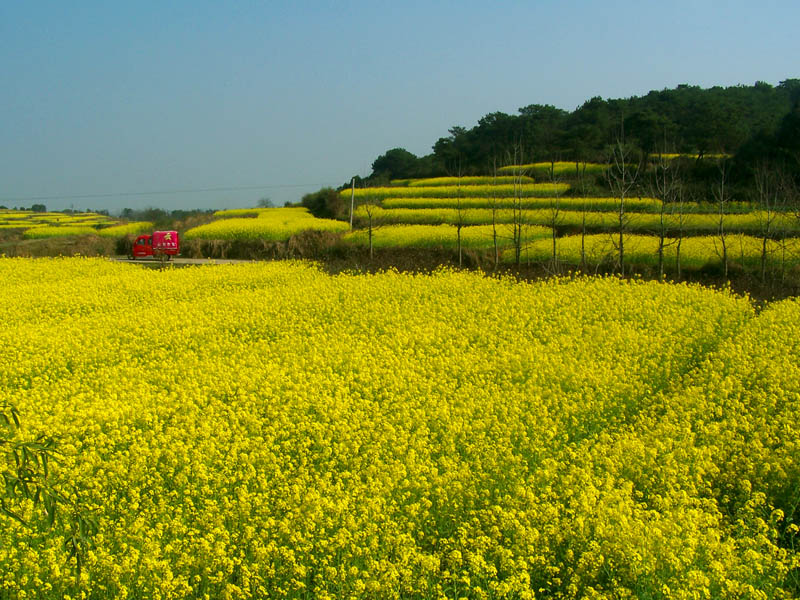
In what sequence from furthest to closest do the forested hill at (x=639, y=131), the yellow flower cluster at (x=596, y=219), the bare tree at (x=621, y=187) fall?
1. the forested hill at (x=639, y=131)
2. the yellow flower cluster at (x=596, y=219)
3. the bare tree at (x=621, y=187)

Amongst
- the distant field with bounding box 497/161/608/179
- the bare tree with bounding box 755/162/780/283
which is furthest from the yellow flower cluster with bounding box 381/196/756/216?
the distant field with bounding box 497/161/608/179

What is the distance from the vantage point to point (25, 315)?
16.7 metres

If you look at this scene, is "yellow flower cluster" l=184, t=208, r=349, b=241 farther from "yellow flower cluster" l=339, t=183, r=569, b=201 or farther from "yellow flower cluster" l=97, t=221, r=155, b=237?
"yellow flower cluster" l=97, t=221, r=155, b=237

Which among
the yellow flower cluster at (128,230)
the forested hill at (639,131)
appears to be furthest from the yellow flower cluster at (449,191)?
the yellow flower cluster at (128,230)

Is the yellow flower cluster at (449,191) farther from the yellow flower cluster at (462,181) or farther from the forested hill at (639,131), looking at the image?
the forested hill at (639,131)

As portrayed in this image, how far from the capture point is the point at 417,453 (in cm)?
751

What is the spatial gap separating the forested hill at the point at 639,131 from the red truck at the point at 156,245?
53.1 ft

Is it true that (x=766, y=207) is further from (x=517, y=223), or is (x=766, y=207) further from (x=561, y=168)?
(x=561, y=168)

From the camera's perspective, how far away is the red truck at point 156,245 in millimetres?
34781

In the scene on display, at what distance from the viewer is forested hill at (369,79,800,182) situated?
131 ft

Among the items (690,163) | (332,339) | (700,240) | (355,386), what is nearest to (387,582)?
(355,386)

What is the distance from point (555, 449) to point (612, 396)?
7.52 ft

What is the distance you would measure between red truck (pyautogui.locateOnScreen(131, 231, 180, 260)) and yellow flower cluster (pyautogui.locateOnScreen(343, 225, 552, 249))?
9174 mm

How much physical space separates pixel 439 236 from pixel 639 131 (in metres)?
21.6
